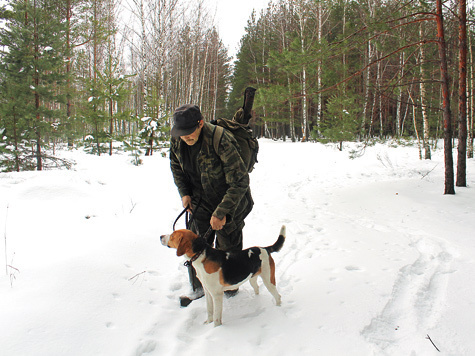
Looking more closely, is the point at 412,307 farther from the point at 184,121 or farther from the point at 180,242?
the point at 184,121

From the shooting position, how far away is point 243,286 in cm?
311

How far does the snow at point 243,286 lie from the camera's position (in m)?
2.12

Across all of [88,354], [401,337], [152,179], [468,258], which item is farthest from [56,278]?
[152,179]

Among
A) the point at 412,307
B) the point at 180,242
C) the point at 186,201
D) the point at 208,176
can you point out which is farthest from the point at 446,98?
the point at 180,242

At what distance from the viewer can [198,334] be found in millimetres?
2309

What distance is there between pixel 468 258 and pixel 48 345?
4677mm

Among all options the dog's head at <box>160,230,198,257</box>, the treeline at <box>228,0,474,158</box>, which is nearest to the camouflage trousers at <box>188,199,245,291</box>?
the dog's head at <box>160,230,198,257</box>

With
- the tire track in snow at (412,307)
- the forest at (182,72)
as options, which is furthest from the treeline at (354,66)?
the tire track in snow at (412,307)

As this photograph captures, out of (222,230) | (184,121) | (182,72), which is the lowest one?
(222,230)

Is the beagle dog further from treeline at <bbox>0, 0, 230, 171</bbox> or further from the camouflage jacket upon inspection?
treeline at <bbox>0, 0, 230, 171</bbox>

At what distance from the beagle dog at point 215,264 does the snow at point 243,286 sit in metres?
0.30

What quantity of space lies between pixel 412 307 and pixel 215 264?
6.39 ft

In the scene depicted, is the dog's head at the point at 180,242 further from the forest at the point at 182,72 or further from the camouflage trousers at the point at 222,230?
the forest at the point at 182,72

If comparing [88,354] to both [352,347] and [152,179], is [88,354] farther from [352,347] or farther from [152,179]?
[152,179]
